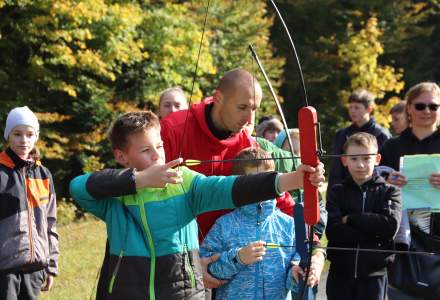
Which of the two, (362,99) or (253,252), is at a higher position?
(362,99)

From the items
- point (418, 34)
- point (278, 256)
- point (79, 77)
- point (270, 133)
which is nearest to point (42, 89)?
point (79, 77)

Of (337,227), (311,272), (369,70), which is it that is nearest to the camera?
(311,272)

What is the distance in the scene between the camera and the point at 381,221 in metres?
4.78

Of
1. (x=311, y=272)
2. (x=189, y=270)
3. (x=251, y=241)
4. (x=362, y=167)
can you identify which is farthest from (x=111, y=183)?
(x=362, y=167)

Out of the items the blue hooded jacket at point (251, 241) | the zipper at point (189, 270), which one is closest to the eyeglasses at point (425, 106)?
the blue hooded jacket at point (251, 241)

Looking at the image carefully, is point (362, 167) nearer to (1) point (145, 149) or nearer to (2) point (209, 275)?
(2) point (209, 275)

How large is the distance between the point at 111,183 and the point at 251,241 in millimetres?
1021

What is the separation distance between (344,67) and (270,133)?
1600cm

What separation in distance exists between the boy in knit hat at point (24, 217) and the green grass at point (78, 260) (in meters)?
0.84

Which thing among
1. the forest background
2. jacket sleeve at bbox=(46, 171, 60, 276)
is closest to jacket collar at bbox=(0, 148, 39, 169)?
jacket sleeve at bbox=(46, 171, 60, 276)

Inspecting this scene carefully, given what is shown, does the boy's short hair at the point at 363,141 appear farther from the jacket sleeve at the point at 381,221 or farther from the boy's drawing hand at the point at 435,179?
the boy's drawing hand at the point at 435,179

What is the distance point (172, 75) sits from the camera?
16.3 meters

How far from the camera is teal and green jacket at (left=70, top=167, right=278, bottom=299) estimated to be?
127 inches

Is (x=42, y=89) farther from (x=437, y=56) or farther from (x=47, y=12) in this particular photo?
(x=437, y=56)
